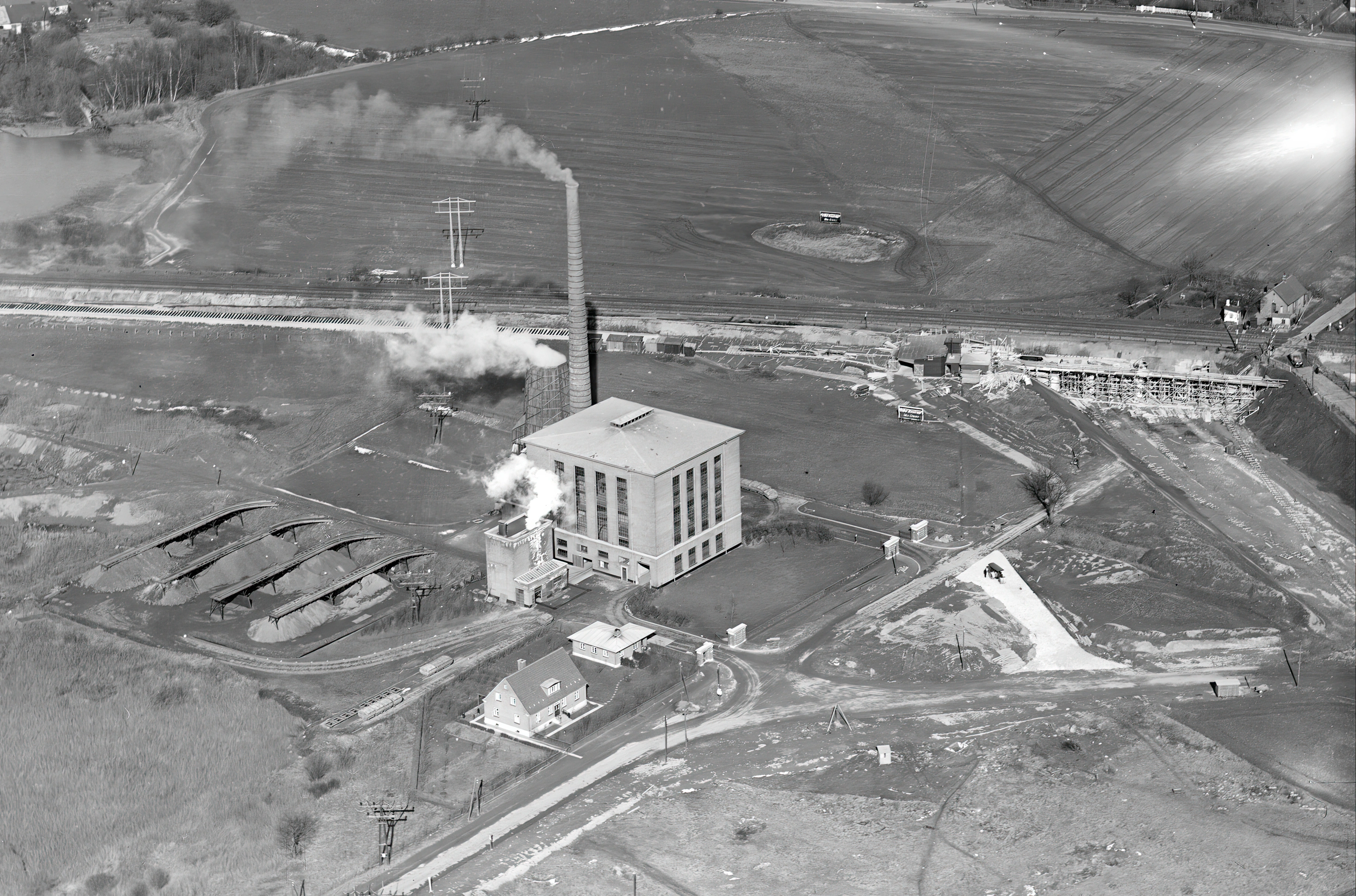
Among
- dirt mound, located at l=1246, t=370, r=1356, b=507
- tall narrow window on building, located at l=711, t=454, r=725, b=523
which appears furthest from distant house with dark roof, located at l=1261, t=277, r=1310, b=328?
tall narrow window on building, located at l=711, t=454, r=725, b=523

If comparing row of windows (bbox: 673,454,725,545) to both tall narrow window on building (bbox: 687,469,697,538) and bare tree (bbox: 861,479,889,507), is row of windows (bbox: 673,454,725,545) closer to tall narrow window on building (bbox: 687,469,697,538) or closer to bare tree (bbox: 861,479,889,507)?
tall narrow window on building (bbox: 687,469,697,538)

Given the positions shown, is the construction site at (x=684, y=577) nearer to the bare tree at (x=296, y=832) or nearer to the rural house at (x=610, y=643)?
the bare tree at (x=296, y=832)

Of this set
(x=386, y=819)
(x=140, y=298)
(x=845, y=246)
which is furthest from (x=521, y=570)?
(x=845, y=246)

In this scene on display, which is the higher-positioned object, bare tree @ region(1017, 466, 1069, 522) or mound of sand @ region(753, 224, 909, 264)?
mound of sand @ region(753, 224, 909, 264)

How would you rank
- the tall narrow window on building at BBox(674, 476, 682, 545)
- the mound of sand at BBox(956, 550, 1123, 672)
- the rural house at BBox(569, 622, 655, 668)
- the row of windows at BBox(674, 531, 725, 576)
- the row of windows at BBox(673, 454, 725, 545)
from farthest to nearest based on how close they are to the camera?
the row of windows at BBox(674, 531, 725, 576), the row of windows at BBox(673, 454, 725, 545), the tall narrow window on building at BBox(674, 476, 682, 545), the rural house at BBox(569, 622, 655, 668), the mound of sand at BBox(956, 550, 1123, 672)

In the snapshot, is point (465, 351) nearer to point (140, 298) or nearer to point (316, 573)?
point (316, 573)

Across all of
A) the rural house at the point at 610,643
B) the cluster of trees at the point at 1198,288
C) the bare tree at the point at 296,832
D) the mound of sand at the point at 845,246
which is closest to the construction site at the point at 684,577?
the bare tree at the point at 296,832

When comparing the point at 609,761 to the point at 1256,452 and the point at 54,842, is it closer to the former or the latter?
the point at 54,842
